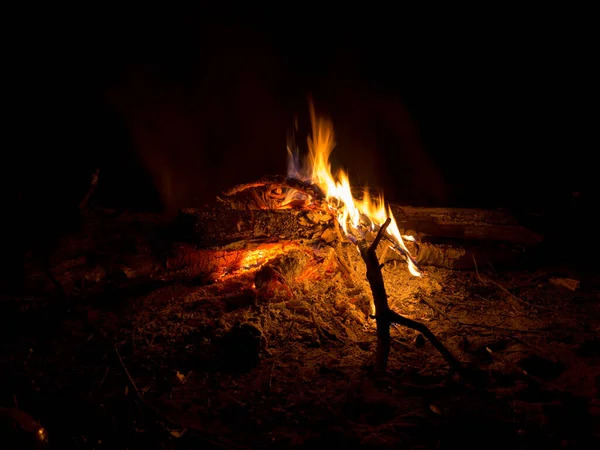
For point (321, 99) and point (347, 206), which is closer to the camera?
point (347, 206)

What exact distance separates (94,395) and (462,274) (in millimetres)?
3981

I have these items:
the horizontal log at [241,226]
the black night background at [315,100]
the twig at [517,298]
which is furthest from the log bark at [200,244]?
the black night background at [315,100]

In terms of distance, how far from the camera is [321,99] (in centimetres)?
892

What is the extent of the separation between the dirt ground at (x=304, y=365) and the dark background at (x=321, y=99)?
12.1 feet

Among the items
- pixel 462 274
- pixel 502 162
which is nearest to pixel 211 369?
pixel 462 274

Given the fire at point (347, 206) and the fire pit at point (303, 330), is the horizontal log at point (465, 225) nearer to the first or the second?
the fire pit at point (303, 330)

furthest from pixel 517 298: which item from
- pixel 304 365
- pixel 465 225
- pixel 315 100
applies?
pixel 315 100

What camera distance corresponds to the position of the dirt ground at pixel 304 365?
6.73ft

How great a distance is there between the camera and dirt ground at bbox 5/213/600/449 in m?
2.05

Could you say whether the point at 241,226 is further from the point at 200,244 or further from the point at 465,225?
the point at 465,225

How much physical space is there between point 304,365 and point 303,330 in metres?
0.44

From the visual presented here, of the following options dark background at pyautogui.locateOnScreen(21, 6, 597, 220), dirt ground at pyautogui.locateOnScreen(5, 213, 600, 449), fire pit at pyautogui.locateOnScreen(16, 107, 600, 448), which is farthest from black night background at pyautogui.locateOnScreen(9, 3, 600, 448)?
dirt ground at pyautogui.locateOnScreen(5, 213, 600, 449)

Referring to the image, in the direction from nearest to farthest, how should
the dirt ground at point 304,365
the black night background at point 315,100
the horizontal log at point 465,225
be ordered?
the dirt ground at point 304,365, the horizontal log at point 465,225, the black night background at point 315,100

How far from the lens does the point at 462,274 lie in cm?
445
